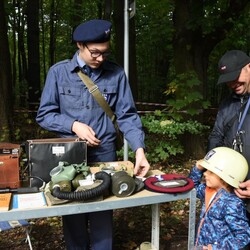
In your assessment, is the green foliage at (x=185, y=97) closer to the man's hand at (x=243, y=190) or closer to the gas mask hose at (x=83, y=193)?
the man's hand at (x=243, y=190)

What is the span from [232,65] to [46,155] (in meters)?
1.39

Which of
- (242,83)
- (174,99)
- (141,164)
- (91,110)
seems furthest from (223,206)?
(174,99)

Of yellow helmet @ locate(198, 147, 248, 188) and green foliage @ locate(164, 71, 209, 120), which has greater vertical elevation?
green foliage @ locate(164, 71, 209, 120)

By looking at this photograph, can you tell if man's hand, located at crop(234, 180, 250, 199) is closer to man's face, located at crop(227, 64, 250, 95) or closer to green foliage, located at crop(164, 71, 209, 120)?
man's face, located at crop(227, 64, 250, 95)

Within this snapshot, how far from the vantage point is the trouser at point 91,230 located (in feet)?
7.30

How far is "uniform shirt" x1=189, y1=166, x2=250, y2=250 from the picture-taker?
1982mm

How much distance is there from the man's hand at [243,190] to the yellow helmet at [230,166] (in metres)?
0.03

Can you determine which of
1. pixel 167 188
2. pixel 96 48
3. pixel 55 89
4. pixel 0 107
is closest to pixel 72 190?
pixel 167 188

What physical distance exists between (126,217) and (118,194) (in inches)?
93.8

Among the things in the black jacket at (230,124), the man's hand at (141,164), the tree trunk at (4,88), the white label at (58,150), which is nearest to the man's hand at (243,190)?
the black jacket at (230,124)

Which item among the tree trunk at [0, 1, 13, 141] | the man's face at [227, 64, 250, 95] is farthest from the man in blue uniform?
the tree trunk at [0, 1, 13, 141]

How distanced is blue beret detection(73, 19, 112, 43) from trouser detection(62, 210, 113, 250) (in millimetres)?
1158

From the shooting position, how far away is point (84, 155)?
2088 millimetres

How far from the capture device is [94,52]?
2.13 meters
